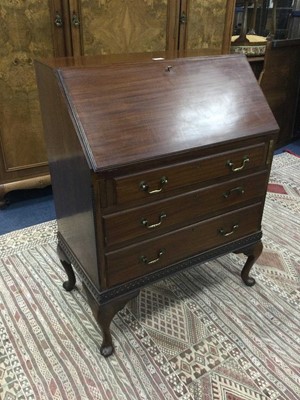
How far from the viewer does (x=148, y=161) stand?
3.53 ft

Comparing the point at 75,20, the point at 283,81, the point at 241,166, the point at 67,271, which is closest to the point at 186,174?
the point at 241,166

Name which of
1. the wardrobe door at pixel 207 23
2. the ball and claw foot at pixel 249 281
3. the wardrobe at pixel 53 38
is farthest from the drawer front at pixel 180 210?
the wardrobe door at pixel 207 23

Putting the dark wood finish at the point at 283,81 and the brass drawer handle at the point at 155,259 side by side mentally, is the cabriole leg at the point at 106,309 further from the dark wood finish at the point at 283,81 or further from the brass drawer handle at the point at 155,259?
the dark wood finish at the point at 283,81

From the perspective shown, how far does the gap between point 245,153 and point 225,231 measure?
0.33 m

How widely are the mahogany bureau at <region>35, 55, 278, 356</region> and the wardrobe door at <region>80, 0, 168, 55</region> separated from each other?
90 cm

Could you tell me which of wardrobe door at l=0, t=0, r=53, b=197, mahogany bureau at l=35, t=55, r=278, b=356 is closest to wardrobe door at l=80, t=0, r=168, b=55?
wardrobe door at l=0, t=0, r=53, b=197

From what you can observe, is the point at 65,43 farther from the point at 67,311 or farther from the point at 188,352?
the point at 188,352

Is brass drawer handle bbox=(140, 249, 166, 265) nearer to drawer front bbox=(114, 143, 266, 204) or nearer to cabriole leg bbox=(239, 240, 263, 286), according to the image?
drawer front bbox=(114, 143, 266, 204)

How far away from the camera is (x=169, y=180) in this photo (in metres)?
1.16

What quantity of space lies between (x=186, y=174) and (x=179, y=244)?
0.95ft

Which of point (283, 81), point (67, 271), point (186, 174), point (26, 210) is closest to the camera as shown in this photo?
point (186, 174)

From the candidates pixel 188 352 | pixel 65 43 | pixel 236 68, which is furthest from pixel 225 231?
pixel 65 43

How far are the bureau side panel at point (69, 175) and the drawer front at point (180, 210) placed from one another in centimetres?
9

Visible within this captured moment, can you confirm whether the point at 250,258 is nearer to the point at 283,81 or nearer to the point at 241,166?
the point at 241,166
